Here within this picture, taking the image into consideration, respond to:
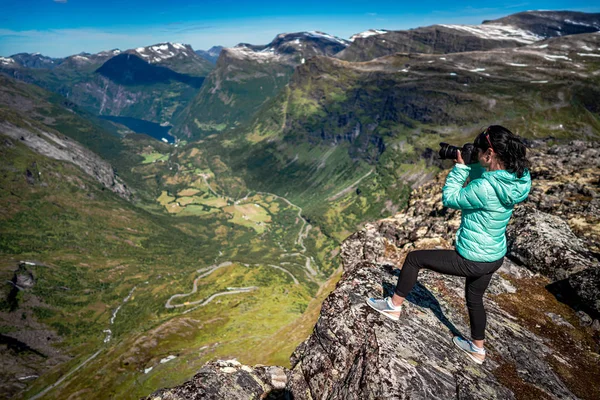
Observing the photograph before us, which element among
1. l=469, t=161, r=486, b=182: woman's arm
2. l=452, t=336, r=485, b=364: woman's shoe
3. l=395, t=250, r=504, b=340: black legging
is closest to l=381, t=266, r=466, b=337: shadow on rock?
Result: l=452, t=336, r=485, b=364: woman's shoe

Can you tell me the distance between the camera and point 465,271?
10.7 meters

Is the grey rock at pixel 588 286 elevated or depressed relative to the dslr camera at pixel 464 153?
depressed

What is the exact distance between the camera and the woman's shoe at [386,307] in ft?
41.6

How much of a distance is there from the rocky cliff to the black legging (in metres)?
1.91

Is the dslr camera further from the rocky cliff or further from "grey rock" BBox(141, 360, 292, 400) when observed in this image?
"grey rock" BBox(141, 360, 292, 400)

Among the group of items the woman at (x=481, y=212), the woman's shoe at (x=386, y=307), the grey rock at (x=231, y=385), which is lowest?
the grey rock at (x=231, y=385)

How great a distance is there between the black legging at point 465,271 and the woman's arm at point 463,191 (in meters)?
1.94

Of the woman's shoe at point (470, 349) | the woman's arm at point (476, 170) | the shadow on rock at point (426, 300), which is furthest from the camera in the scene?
the shadow on rock at point (426, 300)

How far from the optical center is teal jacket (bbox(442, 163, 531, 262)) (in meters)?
9.46

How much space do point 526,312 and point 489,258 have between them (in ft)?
31.6

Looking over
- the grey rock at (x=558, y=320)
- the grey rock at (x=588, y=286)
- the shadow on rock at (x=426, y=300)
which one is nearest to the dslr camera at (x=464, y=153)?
the shadow on rock at (x=426, y=300)

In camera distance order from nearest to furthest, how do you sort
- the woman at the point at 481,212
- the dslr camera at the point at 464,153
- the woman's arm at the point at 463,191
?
1. the woman at the point at 481,212
2. the woman's arm at the point at 463,191
3. the dslr camera at the point at 464,153

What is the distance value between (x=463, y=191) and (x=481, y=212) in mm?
926

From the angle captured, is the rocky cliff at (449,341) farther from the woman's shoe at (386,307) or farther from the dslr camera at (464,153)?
the dslr camera at (464,153)
